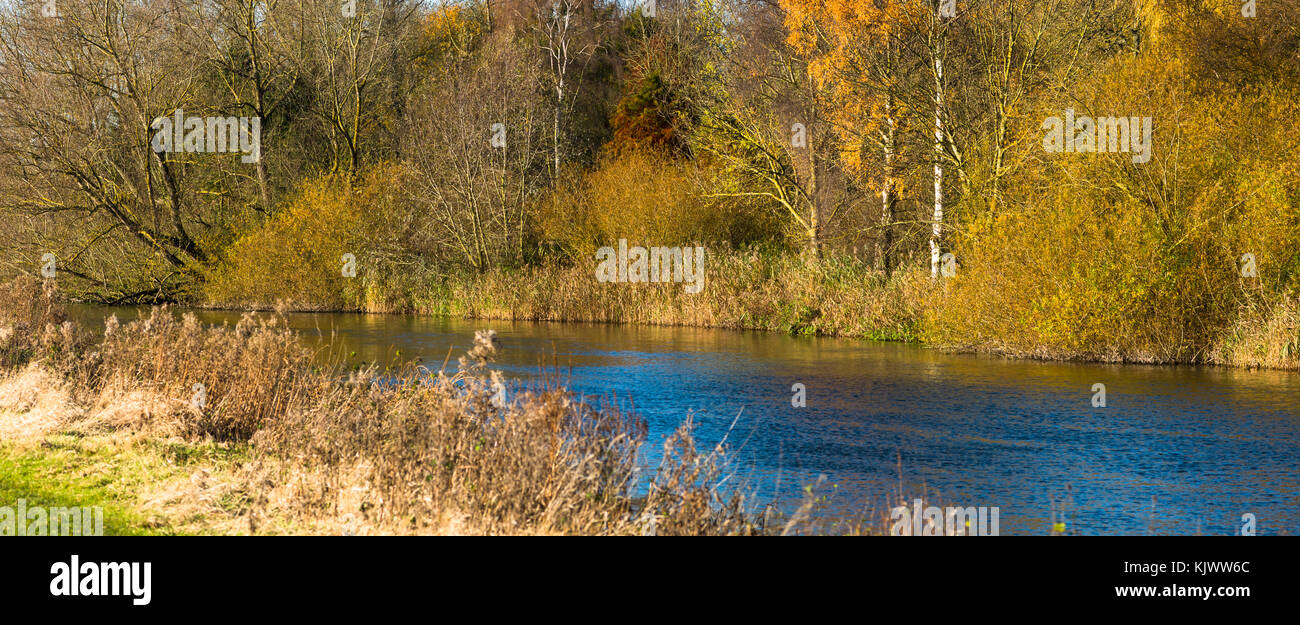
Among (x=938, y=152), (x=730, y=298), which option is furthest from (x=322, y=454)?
(x=730, y=298)

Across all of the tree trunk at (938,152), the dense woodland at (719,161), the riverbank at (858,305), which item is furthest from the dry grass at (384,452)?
the tree trunk at (938,152)

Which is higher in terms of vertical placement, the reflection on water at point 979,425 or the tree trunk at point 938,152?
the tree trunk at point 938,152

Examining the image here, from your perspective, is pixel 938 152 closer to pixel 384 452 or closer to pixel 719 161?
pixel 719 161

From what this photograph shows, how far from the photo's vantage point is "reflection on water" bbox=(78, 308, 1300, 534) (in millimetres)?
9680

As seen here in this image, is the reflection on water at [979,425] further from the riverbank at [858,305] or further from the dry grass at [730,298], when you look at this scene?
the dry grass at [730,298]

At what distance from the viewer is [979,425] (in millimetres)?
13625

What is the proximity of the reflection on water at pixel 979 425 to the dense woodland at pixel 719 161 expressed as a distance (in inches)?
70.7

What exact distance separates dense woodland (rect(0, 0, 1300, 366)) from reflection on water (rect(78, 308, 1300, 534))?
1.80 m

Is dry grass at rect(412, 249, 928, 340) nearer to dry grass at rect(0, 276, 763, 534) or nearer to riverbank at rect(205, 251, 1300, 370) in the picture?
riverbank at rect(205, 251, 1300, 370)

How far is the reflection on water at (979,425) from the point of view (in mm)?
9680

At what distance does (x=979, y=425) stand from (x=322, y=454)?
810 centimetres

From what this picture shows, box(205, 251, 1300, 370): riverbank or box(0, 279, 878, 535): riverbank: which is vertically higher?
box(205, 251, 1300, 370): riverbank

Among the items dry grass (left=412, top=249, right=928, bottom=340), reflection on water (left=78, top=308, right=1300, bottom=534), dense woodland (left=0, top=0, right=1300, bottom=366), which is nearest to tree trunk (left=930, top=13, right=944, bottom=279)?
dense woodland (left=0, top=0, right=1300, bottom=366)
